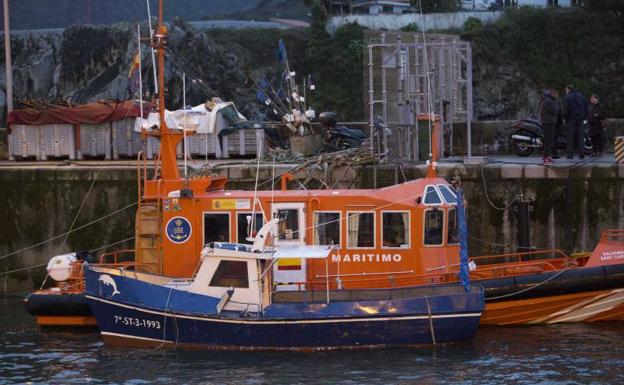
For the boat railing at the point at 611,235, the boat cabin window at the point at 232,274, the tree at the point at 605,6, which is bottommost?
the boat cabin window at the point at 232,274

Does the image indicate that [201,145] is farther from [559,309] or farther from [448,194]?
[559,309]

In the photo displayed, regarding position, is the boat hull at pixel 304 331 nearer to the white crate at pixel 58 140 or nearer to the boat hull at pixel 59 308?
the boat hull at pixel 59 308

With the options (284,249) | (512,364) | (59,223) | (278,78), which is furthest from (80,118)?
(278,78)

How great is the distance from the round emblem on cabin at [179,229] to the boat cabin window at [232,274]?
49.9 inches

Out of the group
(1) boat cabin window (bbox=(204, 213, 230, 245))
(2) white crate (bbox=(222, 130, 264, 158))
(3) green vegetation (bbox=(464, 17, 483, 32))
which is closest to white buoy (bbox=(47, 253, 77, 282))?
(1) boat cabin window (bbox=(204, 213, 230, 245))

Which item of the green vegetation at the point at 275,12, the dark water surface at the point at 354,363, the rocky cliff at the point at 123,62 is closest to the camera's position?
the dark water surface at the point at 354,363

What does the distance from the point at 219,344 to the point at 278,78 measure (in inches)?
876

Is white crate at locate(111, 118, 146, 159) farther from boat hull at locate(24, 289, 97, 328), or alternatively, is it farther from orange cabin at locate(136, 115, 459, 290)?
orange cabin at locate(136, 115, 459, 290)

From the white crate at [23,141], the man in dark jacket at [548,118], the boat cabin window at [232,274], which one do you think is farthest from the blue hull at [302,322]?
the white crate at [23,141]

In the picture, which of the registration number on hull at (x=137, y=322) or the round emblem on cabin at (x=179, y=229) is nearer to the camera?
the registration number on hull at (x=137, y=322)

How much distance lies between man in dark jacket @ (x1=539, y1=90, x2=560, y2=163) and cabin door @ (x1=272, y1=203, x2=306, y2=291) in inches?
218

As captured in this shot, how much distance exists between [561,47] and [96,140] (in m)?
19.2

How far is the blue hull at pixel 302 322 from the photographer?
16.3 metres

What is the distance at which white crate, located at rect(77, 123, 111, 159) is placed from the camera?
23.8m
